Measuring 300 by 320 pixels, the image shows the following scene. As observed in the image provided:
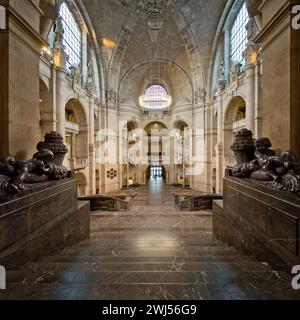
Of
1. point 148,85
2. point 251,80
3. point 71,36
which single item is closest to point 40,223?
point 251,80

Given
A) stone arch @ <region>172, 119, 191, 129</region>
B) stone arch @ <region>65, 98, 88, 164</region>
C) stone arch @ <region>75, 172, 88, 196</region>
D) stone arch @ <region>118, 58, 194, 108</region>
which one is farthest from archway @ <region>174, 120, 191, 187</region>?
stone arch @ <region>65, 98, 88, 164</region>

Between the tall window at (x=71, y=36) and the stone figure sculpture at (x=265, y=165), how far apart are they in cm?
1302

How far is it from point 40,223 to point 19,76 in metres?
3.25

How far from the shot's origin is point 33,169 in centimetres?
383

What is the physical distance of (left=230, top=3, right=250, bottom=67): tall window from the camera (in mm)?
12898

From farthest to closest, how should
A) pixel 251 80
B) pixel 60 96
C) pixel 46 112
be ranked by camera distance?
1. pixel 60 96
2. pixel 251 80
3. pixel 46 112

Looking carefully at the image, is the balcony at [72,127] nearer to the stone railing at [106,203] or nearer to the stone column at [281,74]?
the stone railing at [106,203]

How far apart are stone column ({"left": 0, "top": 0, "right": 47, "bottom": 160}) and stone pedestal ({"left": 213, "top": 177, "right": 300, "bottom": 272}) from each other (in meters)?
4.73

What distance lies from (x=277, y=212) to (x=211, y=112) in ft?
56.0

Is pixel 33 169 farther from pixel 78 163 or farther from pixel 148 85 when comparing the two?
pixel 148 85

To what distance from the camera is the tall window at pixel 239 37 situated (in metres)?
12.9

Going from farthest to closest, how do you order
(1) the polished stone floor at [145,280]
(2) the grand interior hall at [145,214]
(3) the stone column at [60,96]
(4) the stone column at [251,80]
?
(3) the stone column at [60,96] → (4) the stone column at [251,80] → (2) the grand interior hall at [145,214] → (1) the polished stone floor at [145,280]

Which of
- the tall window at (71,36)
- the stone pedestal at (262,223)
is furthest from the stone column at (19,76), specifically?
the tall window at (71,36)

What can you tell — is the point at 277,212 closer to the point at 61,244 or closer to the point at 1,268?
the point at 1,268
